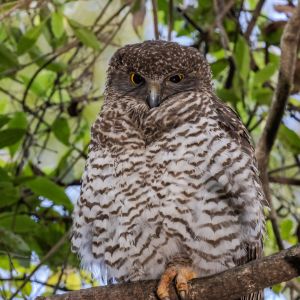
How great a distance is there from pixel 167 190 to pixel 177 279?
342mm

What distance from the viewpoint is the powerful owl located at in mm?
3227

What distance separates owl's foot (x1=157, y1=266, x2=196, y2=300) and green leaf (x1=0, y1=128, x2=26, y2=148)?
1052mm

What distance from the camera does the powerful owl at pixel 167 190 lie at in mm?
3227

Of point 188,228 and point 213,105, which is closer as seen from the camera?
point 188,228

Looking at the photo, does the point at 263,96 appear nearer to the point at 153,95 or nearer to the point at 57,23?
the point at 153,95

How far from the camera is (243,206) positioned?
3.28 metres

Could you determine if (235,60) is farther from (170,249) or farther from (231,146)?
(170,249)

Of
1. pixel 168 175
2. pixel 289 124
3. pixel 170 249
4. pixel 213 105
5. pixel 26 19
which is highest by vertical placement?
pixel 26 19

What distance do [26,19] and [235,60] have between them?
3.96 feet

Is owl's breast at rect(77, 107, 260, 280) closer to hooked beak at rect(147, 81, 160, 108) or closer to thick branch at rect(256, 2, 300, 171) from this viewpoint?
hooked beak at rect(147, 81, 160, 108)

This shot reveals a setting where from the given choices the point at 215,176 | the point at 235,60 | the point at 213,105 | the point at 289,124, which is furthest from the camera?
the point at 289,124

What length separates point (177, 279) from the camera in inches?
124

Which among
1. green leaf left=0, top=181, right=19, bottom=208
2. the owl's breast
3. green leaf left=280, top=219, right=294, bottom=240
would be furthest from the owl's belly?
green leaf left=280, top=219, right=294, bottom=240

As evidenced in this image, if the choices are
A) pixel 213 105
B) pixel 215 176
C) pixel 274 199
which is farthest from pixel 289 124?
pixel 215 176
